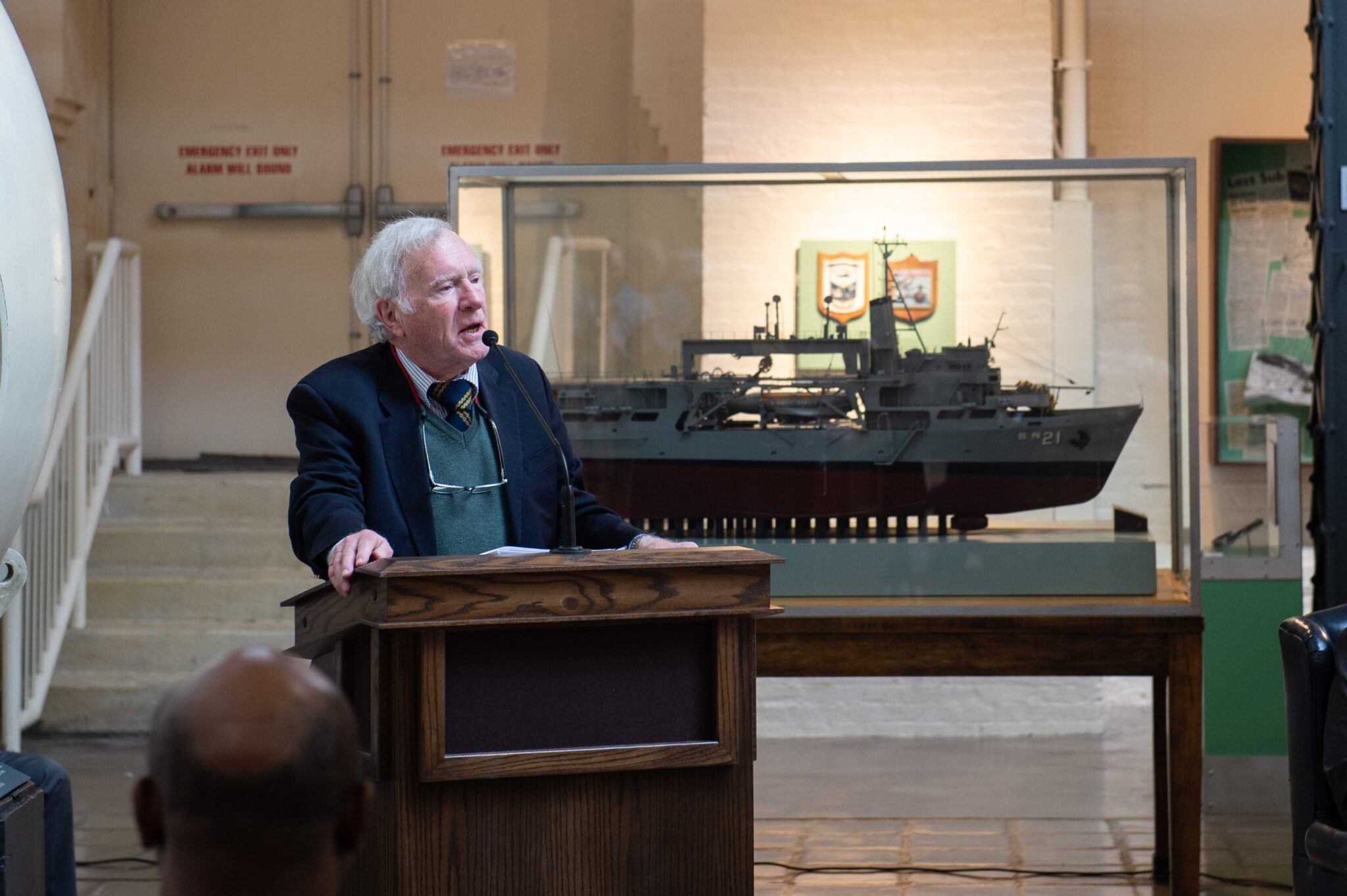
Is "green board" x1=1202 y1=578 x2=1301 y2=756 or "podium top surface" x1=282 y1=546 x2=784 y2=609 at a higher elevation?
"podium top surface" x1=282 y1=546 x2=784 y2=609

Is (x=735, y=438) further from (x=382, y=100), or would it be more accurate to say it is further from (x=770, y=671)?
(x=382, y=100)

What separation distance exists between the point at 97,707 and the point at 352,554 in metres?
4.06

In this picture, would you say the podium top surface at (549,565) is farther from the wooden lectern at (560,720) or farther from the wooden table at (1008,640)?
the wooden table at (1008,640)

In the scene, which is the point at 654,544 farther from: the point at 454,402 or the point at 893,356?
the point at 893,356

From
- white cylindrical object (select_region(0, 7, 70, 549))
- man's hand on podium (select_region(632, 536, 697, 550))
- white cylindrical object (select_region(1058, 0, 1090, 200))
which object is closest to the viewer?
white cylindrical object (select_region(0, 7, 70, 549))

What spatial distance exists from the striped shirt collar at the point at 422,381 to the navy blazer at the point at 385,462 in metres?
0.01

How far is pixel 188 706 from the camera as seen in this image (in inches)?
Answer: 29.9

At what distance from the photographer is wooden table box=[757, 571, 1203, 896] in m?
3.49

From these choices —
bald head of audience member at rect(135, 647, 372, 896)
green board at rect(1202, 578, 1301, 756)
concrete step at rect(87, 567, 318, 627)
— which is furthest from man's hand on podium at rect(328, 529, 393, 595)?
concrete step at rect(87, 567, 318, 627)

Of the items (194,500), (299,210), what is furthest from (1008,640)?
(299,210)

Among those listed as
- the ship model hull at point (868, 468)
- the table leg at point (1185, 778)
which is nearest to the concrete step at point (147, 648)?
the ship model hull at point (868, 468)

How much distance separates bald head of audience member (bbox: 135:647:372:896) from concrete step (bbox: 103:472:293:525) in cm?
575

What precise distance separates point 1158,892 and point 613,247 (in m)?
2.10

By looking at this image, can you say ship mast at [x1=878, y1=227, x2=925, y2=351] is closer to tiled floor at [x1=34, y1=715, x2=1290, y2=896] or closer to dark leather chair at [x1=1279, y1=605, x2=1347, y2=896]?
dark leather chair at [x1=1279, y1=605, x2=1347, y2=896]
